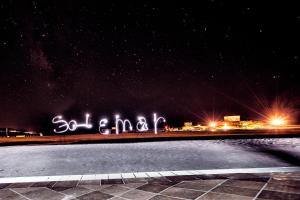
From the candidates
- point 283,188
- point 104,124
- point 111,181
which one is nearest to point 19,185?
point 111,181

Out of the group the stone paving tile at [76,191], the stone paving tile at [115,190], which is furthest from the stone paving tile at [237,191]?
the stone paving tile at [76,191]

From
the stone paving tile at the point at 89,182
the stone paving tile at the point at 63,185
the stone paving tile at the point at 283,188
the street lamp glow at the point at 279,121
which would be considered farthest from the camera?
the street lamp glow at the point at 279,121

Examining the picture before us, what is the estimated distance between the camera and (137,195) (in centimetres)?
409

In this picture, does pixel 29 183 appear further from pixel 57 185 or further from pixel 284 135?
pixel 284 135

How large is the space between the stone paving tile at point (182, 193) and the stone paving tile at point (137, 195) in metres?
0.25

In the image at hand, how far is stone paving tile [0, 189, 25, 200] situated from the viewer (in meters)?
4.02

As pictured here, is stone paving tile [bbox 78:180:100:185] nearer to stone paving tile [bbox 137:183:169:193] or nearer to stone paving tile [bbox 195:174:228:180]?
stone paving tile [bbox 137:183:169:193]

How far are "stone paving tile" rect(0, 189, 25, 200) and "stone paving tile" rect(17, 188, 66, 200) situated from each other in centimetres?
11

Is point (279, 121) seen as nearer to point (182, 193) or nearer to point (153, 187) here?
point (153, 187)

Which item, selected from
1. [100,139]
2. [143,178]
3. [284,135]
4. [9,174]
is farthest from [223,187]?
[284,135]

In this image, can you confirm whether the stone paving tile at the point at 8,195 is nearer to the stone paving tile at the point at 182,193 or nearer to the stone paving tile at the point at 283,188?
the stone paving tile at the point at 182,193

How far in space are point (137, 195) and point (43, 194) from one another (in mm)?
1469

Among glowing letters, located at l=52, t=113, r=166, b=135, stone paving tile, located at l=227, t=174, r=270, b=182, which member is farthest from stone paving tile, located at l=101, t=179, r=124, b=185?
glowing letters, located at l=52, t=113, r=166, b=135

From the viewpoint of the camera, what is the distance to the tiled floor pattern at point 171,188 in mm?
4008
